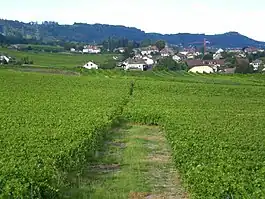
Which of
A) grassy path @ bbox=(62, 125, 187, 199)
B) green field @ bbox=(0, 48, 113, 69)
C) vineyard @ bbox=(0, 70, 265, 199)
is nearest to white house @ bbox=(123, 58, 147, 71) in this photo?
green field @ bbox=(0, 48, 113, 69)

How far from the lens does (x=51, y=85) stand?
50062 mm

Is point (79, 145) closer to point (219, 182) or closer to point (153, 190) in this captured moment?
point (153, 190)

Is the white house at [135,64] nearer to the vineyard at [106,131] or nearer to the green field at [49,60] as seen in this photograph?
the green field at [49,60]

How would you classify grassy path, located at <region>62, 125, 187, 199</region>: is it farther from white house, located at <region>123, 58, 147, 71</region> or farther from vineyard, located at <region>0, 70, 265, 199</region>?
white house, located at <region>123, 58, 147, 71</region>

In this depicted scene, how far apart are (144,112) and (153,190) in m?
14.5

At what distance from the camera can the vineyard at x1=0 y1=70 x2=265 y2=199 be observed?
12453 millimetres

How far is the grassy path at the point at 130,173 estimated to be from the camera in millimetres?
15281

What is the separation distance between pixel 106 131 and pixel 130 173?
688 cm

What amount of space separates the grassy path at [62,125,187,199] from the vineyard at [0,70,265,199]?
601 mm

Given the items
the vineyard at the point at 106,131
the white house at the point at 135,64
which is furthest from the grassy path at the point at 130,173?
the white house at the point at 135,64

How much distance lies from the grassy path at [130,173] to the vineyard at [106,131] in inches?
23.7

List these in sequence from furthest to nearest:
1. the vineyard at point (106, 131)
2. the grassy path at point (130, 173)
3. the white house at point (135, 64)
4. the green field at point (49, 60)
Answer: the white house at point (135, 64), the green field at point (49, 60), the grassy path at point (130, 173), the vineyard at point (106, 131)

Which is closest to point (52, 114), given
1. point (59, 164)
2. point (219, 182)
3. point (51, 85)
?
point (59, 164)

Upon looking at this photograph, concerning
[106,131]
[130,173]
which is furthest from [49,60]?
[130,173]
